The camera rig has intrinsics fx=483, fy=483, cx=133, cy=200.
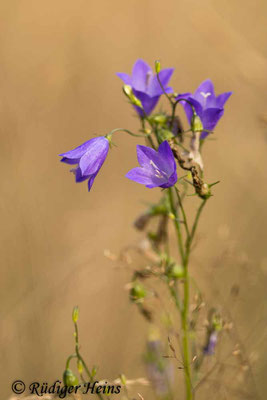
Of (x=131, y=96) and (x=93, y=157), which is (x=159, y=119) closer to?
(x=131, y=96)

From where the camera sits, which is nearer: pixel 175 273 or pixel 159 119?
pixel 159 119

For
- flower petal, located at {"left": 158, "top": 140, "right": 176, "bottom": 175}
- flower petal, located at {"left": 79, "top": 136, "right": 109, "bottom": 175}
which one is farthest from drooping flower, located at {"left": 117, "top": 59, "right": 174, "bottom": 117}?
flower petal, located at {"left": 158, "top": 140, "right": 176, "bottom": 175}

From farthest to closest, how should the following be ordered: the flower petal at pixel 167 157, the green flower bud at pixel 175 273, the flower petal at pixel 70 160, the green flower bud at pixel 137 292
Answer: the green flower bud at pixel 137 292 → the green flower bud at pixel 175 273 → the flower petal at pixel 70 160 → the flower petal at pixel 167 157

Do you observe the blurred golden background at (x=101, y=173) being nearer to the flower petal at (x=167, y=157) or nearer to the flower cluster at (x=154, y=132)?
the flower cluster at (x=154, y=132)

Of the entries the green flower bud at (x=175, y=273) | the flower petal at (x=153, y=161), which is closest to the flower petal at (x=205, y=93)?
the flower petal at (x=153, y=161)

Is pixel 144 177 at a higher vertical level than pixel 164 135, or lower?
lower

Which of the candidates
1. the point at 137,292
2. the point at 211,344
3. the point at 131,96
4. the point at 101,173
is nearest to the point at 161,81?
the point at 131,96

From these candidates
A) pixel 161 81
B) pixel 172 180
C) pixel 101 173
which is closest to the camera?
pixel 172 180
